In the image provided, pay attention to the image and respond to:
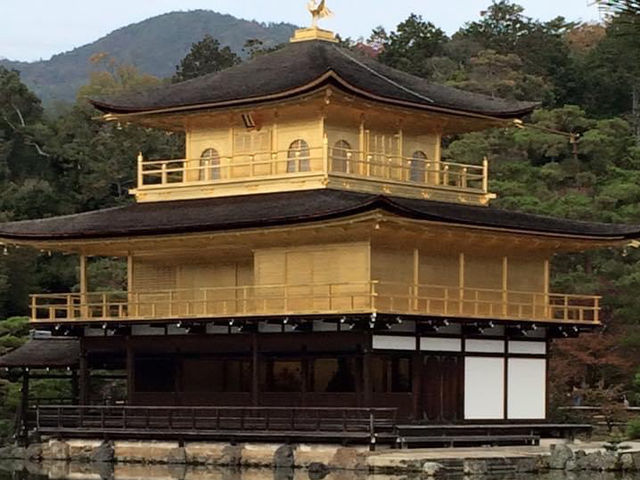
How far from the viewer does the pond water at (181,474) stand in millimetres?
29531

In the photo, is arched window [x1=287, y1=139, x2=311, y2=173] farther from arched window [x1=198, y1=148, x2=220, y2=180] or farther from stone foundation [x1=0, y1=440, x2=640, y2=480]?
stone foundation [x1=0, y1=440, x2=640, y2=480]

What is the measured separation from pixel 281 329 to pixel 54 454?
21.4ft

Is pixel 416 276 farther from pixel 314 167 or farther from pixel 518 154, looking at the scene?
pixel 518 154

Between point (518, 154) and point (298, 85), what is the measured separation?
30867mm

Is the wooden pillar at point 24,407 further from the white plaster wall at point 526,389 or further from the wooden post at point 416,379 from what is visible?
the white plaster wall at point 526,389

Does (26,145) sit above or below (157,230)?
above

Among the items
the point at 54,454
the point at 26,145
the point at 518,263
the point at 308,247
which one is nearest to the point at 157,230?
the point at 308,247

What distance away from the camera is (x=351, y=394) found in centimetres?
3491

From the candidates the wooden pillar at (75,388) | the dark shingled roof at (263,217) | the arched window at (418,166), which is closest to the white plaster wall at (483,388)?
Answer: the dark shingled roof at (263,217)

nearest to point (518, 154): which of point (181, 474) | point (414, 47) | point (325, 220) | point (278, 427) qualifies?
point (414, 47)

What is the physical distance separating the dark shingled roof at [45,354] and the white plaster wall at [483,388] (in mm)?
10539

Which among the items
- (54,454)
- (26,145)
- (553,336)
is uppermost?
(26,145)

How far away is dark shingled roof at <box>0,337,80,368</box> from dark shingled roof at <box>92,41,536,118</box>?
644 centimetres

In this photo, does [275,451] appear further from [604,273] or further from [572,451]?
[604,273]
